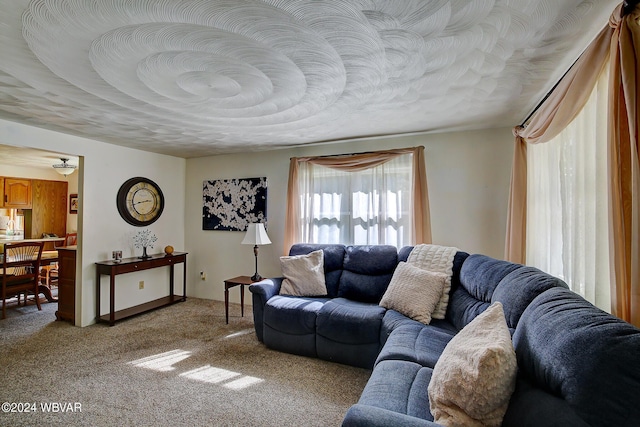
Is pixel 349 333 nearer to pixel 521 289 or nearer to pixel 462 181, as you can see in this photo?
pixel 521 289

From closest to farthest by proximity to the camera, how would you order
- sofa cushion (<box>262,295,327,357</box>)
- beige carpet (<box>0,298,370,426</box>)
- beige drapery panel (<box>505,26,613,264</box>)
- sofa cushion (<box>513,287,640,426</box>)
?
sofa cushion (<box>513,287,640,426</box>)
beige drapery panel (<box>505,26,613,264</box>)
beige carpet (<box>0,298,370,426</box>)
sofa cushion (<box>262,295,327,357</box>)

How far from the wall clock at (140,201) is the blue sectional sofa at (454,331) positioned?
2306mm

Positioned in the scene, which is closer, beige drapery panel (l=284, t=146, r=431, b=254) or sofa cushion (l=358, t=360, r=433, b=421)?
sofa cushion (l=358, t=360, r=433, b=421)

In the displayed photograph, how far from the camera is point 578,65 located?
1565 mm

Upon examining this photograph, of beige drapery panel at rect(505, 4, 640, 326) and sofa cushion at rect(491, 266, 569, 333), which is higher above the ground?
beige drapery panel at rect(505, 4, 640, 326)

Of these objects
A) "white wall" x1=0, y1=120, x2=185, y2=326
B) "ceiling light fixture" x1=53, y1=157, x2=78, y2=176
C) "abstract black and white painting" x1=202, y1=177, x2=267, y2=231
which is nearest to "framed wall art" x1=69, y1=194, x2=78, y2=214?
"ceiling light fixture" x1=53, y1=157, x2=78, y2=176

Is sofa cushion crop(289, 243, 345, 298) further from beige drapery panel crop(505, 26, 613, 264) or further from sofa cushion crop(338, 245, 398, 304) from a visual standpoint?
beige drapery panel crop(505, 26, 613, 264)

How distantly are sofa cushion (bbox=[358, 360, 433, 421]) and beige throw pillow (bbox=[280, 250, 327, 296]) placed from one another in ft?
5.16

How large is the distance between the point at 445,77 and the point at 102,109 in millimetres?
2840

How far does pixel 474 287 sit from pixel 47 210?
8095mm

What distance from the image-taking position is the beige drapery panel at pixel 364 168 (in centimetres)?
343

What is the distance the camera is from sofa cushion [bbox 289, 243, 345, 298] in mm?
3402

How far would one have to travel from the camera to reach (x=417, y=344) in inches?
78.7

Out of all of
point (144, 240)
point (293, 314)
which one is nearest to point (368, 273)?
point (293, 314)
